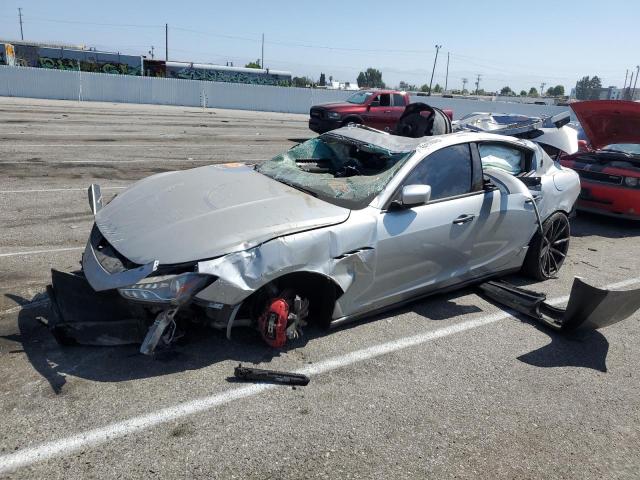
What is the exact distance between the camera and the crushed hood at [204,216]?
344cm

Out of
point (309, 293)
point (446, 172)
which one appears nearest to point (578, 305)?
point (446, 172)

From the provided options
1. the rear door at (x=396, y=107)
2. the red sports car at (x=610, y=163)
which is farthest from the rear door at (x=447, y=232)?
the rear door at (x=396, y=107)

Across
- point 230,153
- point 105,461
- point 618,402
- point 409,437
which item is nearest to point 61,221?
point 105,461

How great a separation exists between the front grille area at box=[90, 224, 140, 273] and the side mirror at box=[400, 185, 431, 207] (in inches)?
79.8

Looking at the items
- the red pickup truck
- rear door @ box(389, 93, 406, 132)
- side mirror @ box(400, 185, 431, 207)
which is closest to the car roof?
side mirror @ box(400, 185, 431, 207)

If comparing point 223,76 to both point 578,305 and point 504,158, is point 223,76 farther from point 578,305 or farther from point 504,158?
point 578,305

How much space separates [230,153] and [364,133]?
8851 millimetres

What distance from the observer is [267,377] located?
3510 millimetres

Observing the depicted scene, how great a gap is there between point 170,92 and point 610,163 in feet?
86.9

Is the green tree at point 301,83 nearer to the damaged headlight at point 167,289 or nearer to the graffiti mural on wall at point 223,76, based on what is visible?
the graffiti mural on wall at point 223,76

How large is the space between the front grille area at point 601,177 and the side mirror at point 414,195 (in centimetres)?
566

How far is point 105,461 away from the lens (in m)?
2.71

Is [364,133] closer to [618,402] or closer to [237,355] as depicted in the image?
[237,355]

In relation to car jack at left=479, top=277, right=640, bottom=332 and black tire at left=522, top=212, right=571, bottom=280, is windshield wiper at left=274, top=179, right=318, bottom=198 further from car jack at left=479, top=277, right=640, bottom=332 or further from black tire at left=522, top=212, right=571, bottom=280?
black tire at left=522, top=212, right=571, bottom=280
